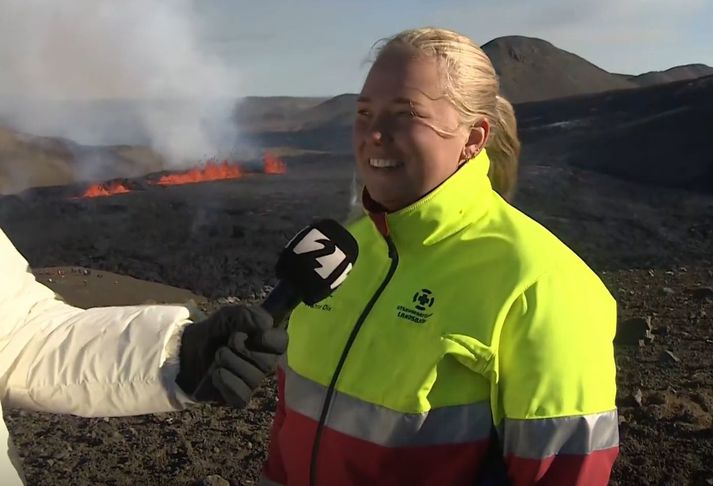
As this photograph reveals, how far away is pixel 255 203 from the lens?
1451 centimetres

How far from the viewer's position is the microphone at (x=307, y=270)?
197cm

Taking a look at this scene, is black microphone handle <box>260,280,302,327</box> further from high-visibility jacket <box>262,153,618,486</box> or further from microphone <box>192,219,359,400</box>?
high-visibility jacket <box>262,153,618,486</box>

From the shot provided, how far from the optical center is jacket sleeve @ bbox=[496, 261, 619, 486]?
6.36ft

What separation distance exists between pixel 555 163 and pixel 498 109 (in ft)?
47.0

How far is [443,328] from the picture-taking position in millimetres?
2072

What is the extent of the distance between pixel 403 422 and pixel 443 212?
502 millimetres

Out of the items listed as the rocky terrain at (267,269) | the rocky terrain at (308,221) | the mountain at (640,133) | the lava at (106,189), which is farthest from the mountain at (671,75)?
the lava at (106,189)

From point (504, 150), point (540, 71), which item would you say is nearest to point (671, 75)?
point (540, 71)

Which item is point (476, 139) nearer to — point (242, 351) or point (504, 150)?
point (504, 150)

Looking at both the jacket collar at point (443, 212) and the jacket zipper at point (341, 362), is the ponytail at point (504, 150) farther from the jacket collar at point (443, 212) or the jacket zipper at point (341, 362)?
the jacket zipper at point (341, 362)

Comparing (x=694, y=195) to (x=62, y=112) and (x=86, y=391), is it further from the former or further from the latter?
(x=62, y=112)

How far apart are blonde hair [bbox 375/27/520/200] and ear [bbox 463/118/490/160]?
2 centimetres

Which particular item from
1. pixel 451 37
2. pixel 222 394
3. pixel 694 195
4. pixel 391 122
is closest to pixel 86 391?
pixel 222 394

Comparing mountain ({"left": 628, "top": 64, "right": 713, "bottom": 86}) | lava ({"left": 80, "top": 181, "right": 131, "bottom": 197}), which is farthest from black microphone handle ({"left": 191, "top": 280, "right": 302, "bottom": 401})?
mountain ({"left": 628, "top": 64, "right": 713, "bottom": 86})
